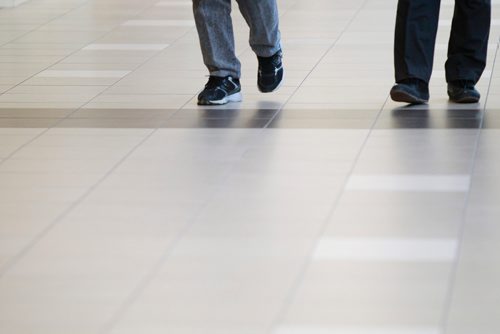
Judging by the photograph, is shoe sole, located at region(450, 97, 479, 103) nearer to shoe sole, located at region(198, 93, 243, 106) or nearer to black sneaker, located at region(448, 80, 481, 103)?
black sneaker, located at region(448, 80, 481, 103)

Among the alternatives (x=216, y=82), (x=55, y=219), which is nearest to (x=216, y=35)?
(x=216, y=82)

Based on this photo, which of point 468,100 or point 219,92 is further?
point 219,92

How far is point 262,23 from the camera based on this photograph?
5.85 meters

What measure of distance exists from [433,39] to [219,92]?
3.00 ft

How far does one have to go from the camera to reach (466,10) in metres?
5.66

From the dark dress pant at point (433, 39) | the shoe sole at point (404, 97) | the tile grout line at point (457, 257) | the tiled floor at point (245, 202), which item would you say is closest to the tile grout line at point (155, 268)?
the tiled floor at point (245, 202)

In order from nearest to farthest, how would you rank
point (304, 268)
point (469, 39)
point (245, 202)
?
point (304, 268) → point (245, 202) → point (469, 39)

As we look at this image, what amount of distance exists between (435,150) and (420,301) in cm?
171

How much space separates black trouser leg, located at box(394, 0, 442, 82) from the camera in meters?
5.54

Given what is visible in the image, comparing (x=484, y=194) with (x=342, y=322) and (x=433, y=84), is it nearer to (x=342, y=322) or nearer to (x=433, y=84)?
(x=342, y=322)

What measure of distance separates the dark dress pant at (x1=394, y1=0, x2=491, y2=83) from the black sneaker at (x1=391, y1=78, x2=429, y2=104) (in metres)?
0.02

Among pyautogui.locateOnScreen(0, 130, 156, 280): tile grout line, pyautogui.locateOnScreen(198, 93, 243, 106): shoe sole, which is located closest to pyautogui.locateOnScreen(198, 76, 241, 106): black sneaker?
pyautogui.locateOnScreen(198, 93, 243, 106): shoe sole

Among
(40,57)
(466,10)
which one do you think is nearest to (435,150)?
(466,10)

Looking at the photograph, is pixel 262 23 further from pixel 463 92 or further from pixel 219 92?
pixel 463 92
